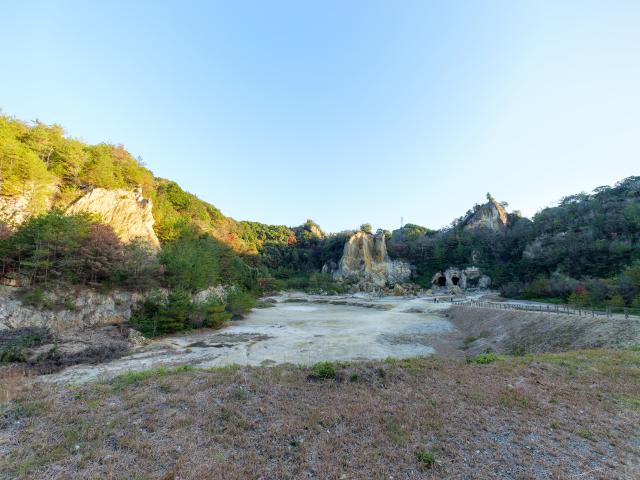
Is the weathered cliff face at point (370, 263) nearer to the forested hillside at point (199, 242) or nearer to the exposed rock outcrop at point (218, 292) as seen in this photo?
the forested hillside at point (199, 242)

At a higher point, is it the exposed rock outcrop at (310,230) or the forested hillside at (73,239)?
the exposed rock outcrop at (310,230)

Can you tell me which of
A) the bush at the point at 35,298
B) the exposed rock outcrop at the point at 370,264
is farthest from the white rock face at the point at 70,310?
the exposed rock outcrop at the point at 370,264

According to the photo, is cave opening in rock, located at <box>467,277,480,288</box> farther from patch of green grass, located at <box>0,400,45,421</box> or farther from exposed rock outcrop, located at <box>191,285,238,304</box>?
patch of green grass, located at <box>0,400,45,421</box>

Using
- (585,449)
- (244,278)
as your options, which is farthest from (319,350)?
(244,278)

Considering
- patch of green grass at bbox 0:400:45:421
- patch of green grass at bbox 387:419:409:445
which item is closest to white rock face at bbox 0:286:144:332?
patch of green grass at bbox 0:400:45:421

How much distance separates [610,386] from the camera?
21.0 ft

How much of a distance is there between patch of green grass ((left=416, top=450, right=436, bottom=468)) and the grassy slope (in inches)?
0.6

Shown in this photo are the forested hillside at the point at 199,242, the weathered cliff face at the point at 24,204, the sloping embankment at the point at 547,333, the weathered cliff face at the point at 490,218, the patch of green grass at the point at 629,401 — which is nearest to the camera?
the patch of green grass at the point at 629,401

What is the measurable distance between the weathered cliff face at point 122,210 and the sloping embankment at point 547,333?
97.5 feet

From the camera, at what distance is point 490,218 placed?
68.2 meters

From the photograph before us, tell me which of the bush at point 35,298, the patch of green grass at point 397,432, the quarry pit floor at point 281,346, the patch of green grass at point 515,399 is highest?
the bush at point 35,298

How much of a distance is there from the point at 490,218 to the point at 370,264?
3372 cm

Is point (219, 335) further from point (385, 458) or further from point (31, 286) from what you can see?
point (385, 458)

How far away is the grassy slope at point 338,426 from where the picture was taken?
3791 millimetres
